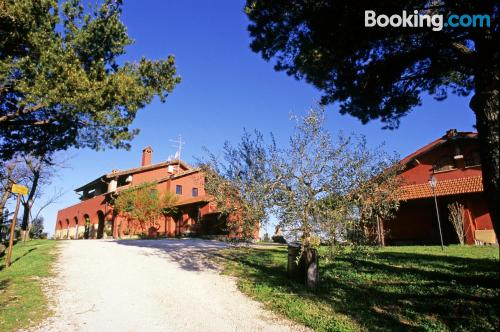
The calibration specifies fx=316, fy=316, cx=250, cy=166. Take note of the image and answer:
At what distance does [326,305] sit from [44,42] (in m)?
10.6

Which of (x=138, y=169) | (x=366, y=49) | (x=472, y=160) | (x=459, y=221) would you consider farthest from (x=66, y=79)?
(x=138, y=169)

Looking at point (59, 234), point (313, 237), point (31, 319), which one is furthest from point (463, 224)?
point (59, 234)

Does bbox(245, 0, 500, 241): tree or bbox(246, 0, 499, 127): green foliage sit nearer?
bbox(245, 0, 500, 241): tree

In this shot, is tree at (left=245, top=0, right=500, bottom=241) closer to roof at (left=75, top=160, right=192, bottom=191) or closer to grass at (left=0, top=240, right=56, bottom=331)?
grass at (left=0, top=240, right=56, bottom=331)

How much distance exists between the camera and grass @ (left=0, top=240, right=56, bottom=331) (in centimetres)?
561

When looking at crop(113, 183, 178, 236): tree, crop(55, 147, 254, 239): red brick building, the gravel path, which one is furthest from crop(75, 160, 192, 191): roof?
the gravel path

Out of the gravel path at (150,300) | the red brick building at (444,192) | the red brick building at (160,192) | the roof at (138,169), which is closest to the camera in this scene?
the gravel path at (150,300)

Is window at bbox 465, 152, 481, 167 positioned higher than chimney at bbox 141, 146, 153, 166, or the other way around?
chimney at bbox 141, 146, 153, 166

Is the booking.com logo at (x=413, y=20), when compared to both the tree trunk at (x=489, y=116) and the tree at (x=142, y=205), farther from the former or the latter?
the tree at (x=142, y=205)

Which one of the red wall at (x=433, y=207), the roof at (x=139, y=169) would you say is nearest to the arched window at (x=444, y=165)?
the red wall at (x=433, y=207)

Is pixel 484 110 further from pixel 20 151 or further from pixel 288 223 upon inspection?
pixel 20 151

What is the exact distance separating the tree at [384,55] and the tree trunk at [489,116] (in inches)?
0.5

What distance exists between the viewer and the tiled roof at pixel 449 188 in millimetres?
16000

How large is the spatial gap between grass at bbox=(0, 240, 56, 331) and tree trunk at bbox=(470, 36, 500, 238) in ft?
24.2
